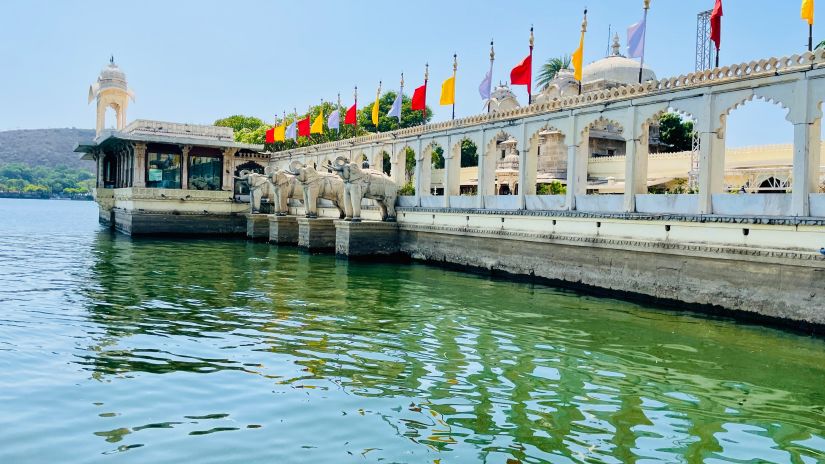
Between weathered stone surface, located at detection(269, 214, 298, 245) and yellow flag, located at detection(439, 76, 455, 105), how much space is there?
387 inches

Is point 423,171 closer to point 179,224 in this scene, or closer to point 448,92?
point 448,92

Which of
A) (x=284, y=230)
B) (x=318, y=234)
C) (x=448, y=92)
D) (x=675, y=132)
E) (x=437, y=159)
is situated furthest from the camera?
(x=437, y=159)

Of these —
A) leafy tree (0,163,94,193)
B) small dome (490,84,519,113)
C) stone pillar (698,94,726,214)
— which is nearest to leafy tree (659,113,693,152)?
small dome (490,84,519,113)

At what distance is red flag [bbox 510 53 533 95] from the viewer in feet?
77.0

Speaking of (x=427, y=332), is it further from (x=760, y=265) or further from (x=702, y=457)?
(x=760, y=265)

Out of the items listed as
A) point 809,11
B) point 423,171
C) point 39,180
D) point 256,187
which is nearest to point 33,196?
point 39,180

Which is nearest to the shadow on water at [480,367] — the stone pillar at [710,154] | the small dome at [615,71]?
the stone pillar at [710,154]

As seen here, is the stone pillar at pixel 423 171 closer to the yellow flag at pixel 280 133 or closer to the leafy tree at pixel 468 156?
the yellow flag at pixel 280 133

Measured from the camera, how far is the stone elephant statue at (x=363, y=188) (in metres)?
26.7

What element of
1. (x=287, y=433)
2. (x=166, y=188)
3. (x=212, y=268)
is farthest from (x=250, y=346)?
(x=166, y=188)

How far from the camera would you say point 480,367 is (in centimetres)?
987

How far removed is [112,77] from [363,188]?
102 ft

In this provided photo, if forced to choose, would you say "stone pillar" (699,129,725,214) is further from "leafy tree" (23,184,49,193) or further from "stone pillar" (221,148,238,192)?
"leafy tree" (23,184,49,193)

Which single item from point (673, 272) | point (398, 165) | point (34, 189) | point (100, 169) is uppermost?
point (34, 189)
